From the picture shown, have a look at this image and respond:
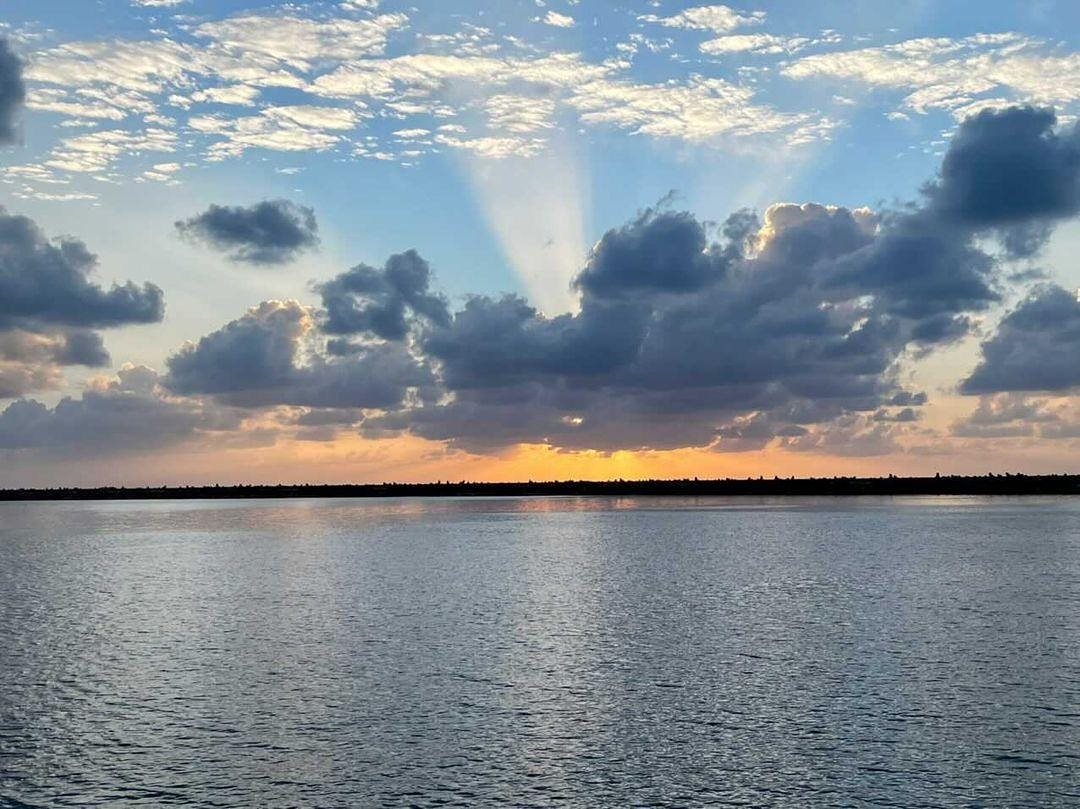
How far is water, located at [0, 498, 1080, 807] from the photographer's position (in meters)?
23.3

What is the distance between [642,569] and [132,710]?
52954 mm

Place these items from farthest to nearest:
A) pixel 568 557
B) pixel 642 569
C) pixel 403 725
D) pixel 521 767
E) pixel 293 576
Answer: pixel 568 557
pixel 642 569
pixel 293 576
pixel 403 725
pixel 521 767

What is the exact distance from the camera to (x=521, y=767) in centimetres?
2450

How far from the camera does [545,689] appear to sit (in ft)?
108

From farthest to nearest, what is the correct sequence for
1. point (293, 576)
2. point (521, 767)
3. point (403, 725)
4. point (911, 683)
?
point (293, 576) → point (911, 683) → point (403, 725) → point (521, 767)

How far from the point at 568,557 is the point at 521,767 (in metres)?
68.2

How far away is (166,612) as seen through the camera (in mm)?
54031

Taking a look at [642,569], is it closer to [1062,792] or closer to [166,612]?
[166,612]

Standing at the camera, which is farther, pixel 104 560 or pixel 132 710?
pixel 104 560

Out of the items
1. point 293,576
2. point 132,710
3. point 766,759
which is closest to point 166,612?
point 293,576

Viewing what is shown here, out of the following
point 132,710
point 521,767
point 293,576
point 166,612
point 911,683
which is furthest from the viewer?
point 293,576

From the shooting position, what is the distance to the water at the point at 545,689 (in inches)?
918

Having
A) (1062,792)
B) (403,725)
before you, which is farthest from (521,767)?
(1062,792)

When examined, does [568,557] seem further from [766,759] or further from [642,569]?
[766,759]
